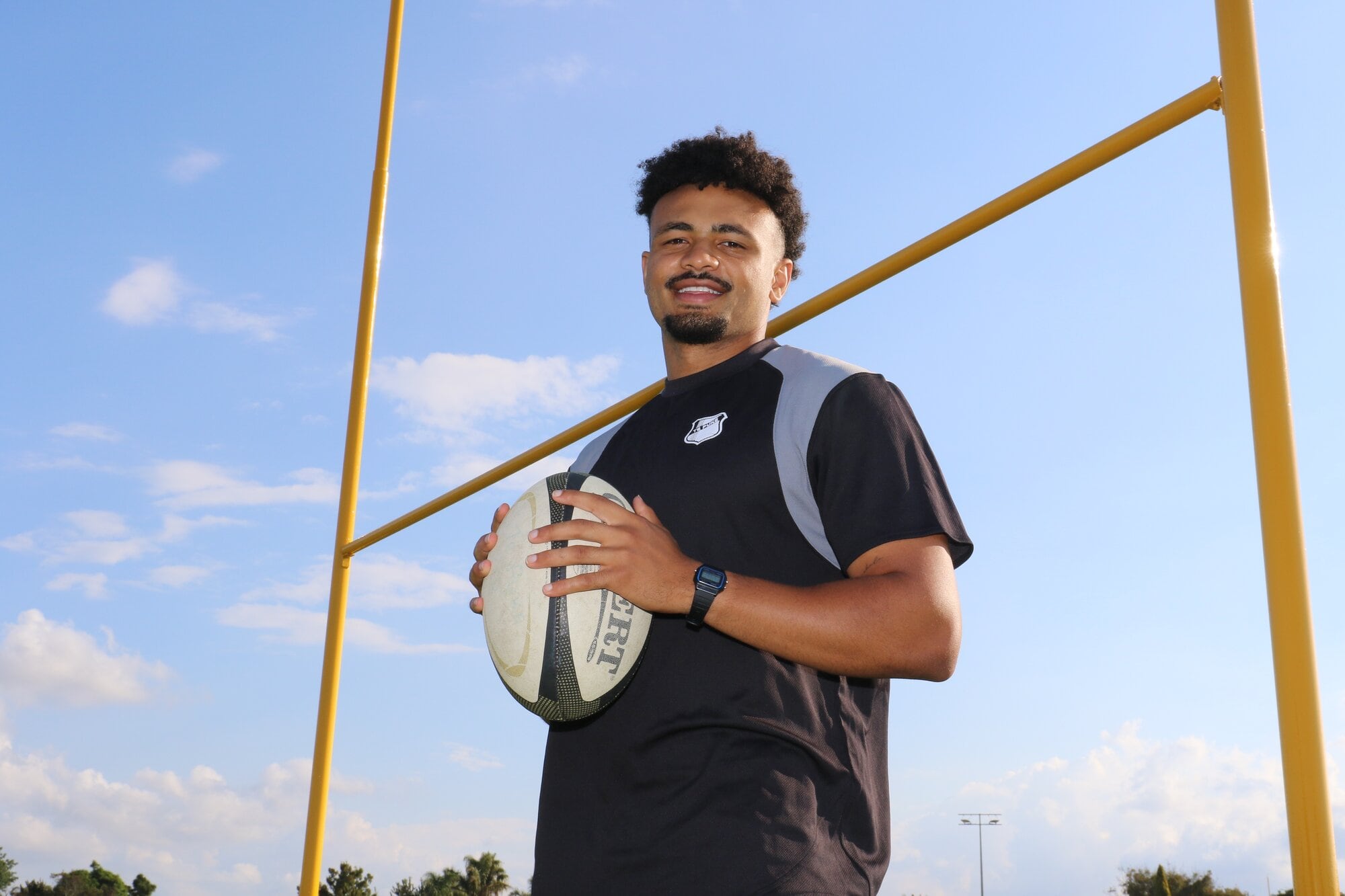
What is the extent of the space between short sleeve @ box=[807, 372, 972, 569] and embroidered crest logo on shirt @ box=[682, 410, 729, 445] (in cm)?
22

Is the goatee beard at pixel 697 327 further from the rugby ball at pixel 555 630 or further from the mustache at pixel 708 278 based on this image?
the rugby ball at pixel 555 630

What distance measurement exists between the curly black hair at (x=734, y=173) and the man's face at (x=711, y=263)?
0.03 m

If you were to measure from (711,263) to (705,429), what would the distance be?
1.41 ft

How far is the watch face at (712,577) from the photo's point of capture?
166cm

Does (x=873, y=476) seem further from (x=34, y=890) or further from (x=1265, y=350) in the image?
(x=34, y=890)

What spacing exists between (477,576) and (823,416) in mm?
697

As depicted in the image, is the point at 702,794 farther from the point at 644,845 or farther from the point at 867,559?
the point at 867,559

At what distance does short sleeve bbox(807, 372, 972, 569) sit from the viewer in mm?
1708

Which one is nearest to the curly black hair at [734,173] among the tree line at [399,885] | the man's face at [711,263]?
the man's face at [711,263]

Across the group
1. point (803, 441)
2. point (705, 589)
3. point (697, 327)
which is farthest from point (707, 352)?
point (705, 589)

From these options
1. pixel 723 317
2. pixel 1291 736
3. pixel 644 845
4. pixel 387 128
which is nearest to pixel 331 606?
pixel 387 128

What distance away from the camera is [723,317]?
2295mm

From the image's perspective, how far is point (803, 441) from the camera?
1853 mm

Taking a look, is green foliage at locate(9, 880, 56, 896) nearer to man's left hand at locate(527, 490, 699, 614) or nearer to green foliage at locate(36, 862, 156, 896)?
green foliage at locate(36, 862, 156, 896)
